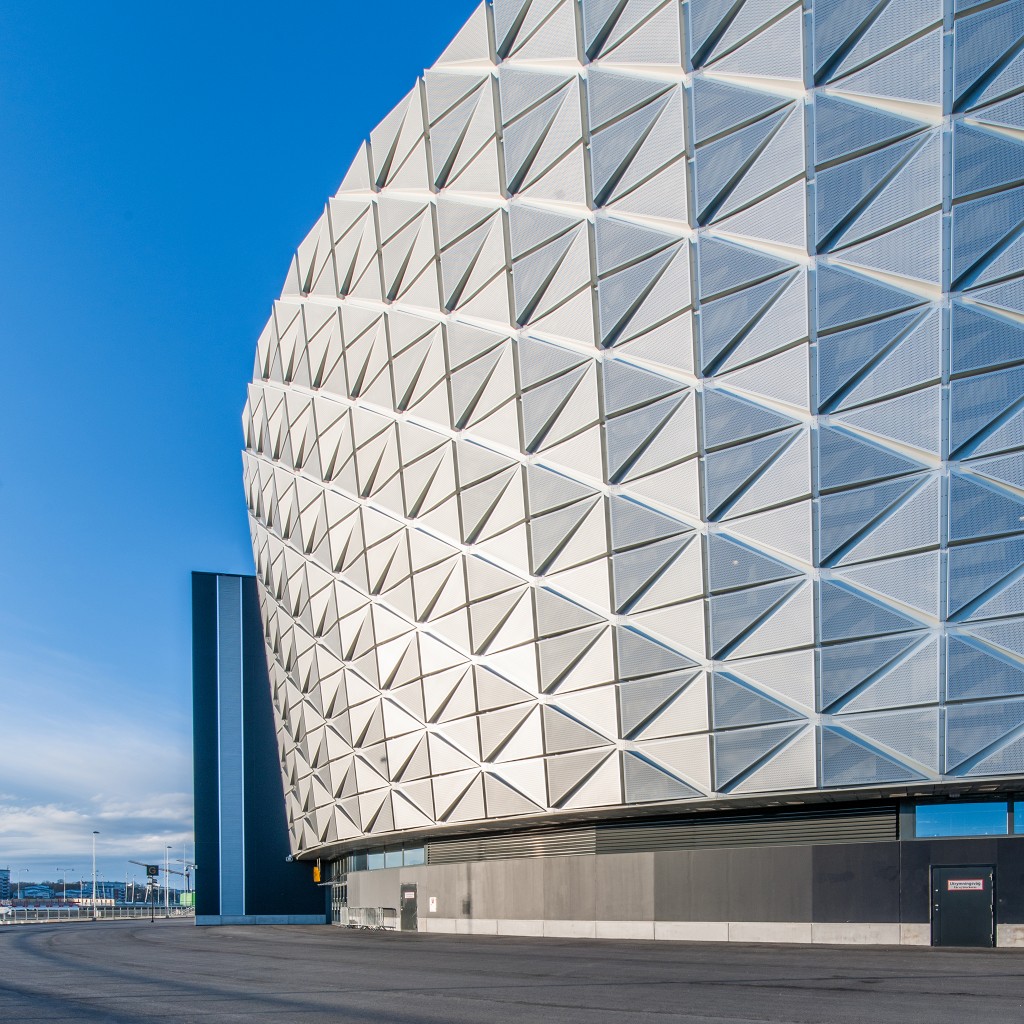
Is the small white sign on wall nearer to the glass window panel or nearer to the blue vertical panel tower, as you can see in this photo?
the glass window panel

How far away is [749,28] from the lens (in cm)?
2281

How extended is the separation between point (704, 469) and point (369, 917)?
23.4m

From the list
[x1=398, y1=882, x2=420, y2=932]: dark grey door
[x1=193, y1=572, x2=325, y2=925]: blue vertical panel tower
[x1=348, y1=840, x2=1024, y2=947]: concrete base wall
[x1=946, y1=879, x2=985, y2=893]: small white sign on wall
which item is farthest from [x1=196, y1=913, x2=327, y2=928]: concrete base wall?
[x1=946, y1=879, x2=985, y2=893]: small white sign on wall

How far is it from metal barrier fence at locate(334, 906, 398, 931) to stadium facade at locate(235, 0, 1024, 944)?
3.67 meters

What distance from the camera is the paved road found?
1023 cm

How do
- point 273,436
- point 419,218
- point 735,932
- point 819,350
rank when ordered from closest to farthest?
point 819,350 < point 735,932 < point 419,218 < point 273,436

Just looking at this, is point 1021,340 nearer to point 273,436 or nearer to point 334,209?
point 334,209

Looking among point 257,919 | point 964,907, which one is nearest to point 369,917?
point 257,919

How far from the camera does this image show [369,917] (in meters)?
37.8

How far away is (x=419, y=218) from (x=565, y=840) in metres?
18.7

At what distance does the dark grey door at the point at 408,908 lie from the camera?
3344 cm

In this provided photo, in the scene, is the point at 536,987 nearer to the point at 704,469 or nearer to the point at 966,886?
the point at 966,886

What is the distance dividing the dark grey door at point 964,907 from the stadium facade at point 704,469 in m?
0.08

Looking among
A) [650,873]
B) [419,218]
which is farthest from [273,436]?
[650,873]
